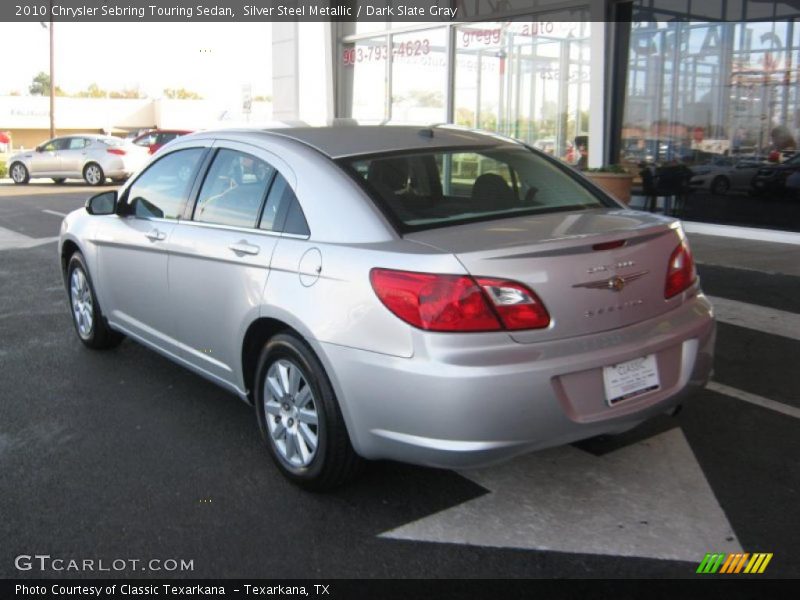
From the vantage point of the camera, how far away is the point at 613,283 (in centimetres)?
330

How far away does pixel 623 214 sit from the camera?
12.7 feet

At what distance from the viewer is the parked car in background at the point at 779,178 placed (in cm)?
1052

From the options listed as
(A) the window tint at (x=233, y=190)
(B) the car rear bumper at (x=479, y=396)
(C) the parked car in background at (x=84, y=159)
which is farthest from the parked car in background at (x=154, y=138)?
(B) the car rear bumper at (x=479, y=396)

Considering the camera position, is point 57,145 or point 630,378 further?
point 57,145

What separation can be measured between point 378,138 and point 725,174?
871 cm

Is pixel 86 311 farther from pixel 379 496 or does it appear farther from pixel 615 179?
pixel 615 179

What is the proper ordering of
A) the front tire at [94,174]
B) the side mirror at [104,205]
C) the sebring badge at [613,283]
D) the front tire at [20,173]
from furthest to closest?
the front tire at [20,173], the front tire at [94,174], the side mirror at [104,205], the sebring badge at [613,283]

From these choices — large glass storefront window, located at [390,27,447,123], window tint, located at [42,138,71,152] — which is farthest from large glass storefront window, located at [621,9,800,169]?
window tint, located at [42,138,71,152]

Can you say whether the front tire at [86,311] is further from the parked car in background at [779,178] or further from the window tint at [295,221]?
the parked car in background at [779,178]

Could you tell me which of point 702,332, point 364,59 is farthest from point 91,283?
point 364,59

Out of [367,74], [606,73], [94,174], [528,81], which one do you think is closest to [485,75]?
[528,81]

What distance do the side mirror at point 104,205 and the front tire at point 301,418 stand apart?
2117mm

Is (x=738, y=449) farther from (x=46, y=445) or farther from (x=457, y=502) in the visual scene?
(x=46, y=445)
